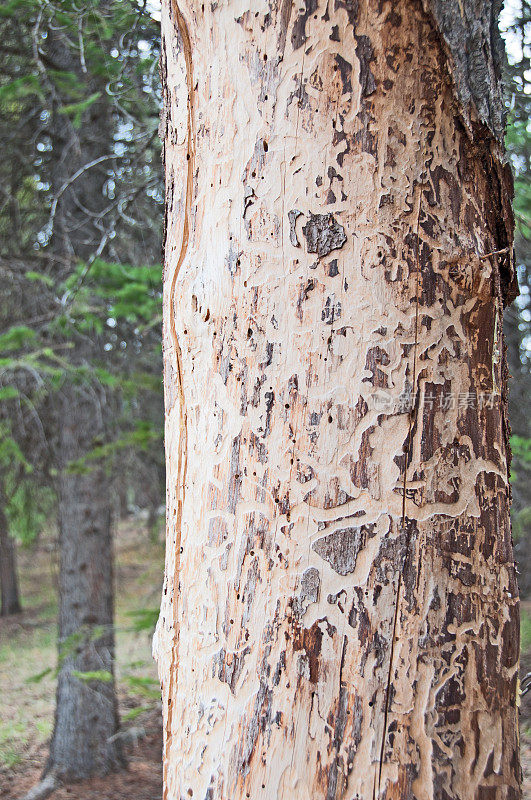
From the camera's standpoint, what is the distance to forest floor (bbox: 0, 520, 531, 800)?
236 inches

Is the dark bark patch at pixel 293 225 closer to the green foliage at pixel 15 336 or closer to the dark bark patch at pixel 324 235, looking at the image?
the dark bark patch at pixel 324 235

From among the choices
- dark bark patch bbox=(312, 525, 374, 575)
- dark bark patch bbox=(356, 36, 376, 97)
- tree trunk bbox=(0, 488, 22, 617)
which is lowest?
tree trunk bbox=(0, 488, 22, 617)

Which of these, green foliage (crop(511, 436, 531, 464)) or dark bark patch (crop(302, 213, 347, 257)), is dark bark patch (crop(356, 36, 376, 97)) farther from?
green foliage (crop(511, 436, 531, 464))

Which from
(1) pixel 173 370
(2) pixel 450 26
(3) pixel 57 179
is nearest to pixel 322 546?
(1) pixel 173 370

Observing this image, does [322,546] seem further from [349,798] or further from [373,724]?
[349,798]

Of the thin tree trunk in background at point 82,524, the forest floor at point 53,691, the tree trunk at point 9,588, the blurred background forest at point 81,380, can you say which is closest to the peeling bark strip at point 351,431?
the forest floor at point 53,691

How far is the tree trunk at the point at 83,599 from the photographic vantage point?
6.78 m

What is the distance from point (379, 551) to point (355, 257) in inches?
20.4

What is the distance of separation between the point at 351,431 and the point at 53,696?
1099 centimetres

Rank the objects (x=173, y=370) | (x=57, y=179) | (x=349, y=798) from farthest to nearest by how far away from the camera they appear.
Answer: (x=57, y=179) → (x=173, y=370) → (x=349, y=798)

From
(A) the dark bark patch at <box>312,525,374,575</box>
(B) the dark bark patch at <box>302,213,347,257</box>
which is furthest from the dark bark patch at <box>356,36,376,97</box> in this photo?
(A) the dark bark patch at <box>312,525,374,575</box>

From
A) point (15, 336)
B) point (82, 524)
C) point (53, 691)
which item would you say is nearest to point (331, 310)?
point (15, 336)

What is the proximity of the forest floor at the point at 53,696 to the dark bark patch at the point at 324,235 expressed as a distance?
3685 mm

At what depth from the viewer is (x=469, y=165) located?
1.21 meters
